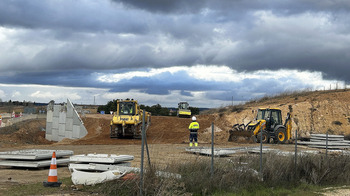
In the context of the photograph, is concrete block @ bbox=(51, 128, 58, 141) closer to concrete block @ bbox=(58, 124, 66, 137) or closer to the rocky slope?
concrete block @ bbox=(58, 124, 66, 137)

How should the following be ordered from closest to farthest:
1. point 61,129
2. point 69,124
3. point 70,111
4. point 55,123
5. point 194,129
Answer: point 194,129, point 70,111, point 69,124, point 61,129, point 55,123

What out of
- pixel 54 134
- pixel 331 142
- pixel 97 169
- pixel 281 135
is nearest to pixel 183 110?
pixel 54 134

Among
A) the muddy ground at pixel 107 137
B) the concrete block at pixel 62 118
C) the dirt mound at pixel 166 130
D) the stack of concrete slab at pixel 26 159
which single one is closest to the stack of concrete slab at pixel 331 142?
the muddy ground at pixel 107 137

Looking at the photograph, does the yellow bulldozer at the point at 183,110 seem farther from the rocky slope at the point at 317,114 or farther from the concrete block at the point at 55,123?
the concrete block at the point at 55,123

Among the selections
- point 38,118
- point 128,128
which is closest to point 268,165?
point 128,128

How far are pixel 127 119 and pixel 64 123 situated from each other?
24.8 feet

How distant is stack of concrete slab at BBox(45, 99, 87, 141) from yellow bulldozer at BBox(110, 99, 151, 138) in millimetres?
3708

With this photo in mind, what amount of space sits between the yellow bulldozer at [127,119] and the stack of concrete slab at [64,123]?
12.2ft

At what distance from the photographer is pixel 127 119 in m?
30.3

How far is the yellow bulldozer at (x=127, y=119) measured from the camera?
30.2 m

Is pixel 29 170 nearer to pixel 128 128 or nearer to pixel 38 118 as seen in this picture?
pixel 128 128

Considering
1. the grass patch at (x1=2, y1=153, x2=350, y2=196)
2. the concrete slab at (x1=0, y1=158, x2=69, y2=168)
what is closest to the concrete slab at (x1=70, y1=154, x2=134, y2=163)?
the grass patch at (x1=2, y1=153, x2=350, y2=196)

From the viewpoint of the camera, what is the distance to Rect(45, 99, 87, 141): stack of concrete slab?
33156mm

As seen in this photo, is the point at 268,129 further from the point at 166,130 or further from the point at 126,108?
the point at 166,130
